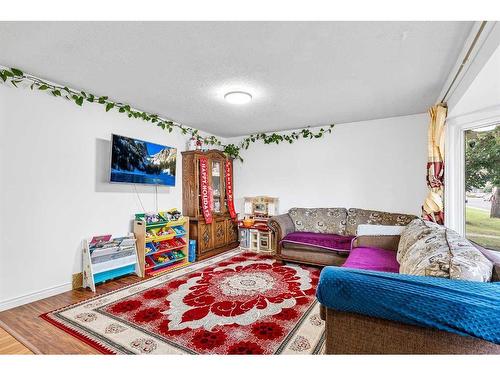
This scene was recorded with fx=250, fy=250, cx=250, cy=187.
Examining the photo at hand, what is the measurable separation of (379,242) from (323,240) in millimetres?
722

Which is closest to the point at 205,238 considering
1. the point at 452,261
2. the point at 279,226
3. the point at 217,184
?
the point at 217,184

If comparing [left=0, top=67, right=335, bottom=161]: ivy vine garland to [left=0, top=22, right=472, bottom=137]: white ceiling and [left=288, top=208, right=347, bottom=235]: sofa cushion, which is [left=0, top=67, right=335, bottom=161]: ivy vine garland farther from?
[left=288, top=208, right=347, bottom=235]: sofa cushion

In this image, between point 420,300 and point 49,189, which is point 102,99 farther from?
point 420,300

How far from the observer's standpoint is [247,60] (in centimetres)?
219

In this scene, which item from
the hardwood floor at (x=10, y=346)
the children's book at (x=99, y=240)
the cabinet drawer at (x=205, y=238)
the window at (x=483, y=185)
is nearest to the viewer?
the hardwood floor at (x=10, y=346)

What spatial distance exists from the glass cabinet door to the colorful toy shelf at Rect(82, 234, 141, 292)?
172cm

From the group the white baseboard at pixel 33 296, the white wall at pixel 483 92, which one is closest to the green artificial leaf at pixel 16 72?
the white baseboard at pixel 33 296

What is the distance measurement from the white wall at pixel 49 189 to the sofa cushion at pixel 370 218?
11.0ft

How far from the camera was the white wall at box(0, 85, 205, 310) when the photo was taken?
242 centimetres

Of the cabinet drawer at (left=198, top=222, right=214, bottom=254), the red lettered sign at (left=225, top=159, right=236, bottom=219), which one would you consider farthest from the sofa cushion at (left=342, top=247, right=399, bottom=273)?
the red lettered sign at (left=225, top=159, right=236, bottom=219)

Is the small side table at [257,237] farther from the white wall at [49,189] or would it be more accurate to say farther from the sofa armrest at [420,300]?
the sofa armrest at [420,300]

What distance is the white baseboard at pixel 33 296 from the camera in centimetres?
238

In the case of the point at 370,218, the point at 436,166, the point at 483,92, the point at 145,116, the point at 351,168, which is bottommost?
the point at 370,218
